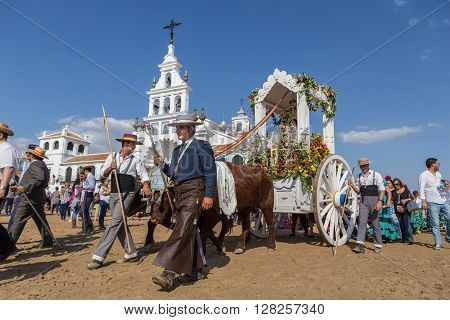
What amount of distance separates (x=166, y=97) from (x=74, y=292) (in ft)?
119

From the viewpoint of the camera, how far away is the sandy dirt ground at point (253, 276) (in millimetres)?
2877

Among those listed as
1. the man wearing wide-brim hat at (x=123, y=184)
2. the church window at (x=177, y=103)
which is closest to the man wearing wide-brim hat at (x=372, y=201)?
the man wearing wide-brim hat at (x=123, y=184)

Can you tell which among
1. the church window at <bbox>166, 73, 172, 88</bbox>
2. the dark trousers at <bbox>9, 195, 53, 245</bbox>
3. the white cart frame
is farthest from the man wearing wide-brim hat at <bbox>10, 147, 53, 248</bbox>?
the church window at <bbox>166, 73, 172, 88</bbox>

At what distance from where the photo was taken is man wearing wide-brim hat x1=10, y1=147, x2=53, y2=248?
15.9 feet

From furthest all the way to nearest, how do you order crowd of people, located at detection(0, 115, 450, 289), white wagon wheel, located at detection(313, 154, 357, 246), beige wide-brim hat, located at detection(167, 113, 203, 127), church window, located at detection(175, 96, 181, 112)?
church window, located at detection(175, 96, 181, 112) < white wagon wheel, located at detection(313, 154, 357, 246) < beige wide-brim hat, located at detection(167, 113, 203, 127) < crowd of people, located at detection(0, 115, 450, 289)

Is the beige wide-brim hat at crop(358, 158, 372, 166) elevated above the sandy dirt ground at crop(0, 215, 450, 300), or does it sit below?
above

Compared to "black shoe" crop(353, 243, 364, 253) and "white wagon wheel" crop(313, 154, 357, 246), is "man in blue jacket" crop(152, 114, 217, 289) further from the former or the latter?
"black shoe" crop(353, 243, 364, 253)

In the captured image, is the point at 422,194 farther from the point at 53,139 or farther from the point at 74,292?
the point at 53,139

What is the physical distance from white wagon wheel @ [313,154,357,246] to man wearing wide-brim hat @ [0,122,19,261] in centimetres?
458

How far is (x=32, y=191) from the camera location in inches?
200

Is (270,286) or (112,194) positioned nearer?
(270,286)

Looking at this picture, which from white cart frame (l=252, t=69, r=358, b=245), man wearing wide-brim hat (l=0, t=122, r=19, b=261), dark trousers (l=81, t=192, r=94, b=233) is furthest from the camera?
dark trousers (l=81, t=192, r=94, b=233)
